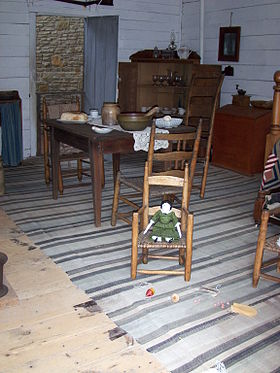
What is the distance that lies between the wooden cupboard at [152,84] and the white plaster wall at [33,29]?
37 cm

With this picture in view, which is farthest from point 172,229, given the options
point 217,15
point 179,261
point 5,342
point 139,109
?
point 217,15

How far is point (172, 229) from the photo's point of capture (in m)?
3.04

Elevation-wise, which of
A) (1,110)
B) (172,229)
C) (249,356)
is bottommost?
(249,356)

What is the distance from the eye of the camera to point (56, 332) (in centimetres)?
245

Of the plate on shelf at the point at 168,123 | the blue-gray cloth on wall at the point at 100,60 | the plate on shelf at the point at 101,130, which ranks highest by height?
the blue-gray cloth on wall at the point at 100,60

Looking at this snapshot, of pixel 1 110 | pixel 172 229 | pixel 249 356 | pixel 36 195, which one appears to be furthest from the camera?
pixel 1 110

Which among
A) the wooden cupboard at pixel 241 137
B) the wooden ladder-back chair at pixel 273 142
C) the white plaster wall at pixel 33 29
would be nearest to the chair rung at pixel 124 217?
the wooden ladder-back chair at pixel 273 142

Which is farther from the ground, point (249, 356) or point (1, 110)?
point (1, 110)

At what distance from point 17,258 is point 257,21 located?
471 cm

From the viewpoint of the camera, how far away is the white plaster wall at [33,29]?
616cm

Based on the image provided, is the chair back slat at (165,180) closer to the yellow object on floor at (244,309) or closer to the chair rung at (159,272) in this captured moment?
the chair rung at (159,272)

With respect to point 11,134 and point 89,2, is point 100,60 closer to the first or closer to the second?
point 89,2

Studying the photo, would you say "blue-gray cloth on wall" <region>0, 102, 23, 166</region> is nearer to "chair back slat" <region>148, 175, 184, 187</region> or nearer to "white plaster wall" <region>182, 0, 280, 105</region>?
"white plaster wall" <region>182, 0, 280, 105</region>

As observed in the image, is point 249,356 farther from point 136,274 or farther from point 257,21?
point 257,21
